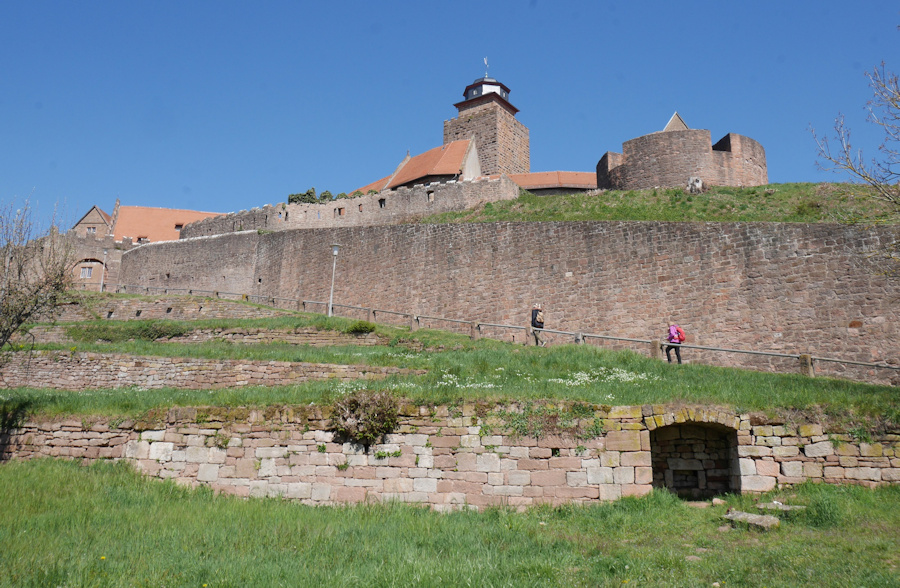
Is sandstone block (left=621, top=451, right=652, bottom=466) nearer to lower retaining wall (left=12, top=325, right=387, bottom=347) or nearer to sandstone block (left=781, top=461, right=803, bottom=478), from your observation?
sandstone block (left=781, top=461, right=803, bottom=478)

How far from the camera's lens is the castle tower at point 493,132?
4331 centimetres

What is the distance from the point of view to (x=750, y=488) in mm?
10312

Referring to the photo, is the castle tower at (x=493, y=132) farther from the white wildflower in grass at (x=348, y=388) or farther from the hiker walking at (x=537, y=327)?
the white wildflower in grass at (x=348, y=388)

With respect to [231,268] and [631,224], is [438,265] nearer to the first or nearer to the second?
[631,224]

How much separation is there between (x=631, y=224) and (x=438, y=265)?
8.53m

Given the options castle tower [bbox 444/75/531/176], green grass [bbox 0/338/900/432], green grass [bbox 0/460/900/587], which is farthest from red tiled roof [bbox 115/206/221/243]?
green grass [bbox 0/460/900/587]

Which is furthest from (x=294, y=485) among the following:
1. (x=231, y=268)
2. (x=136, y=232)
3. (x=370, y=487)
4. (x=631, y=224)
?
(x=136, y=232)

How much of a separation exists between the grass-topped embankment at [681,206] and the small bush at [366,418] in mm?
17798

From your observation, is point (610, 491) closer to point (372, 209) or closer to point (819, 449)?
point (819, 449)

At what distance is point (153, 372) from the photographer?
18.7 meters

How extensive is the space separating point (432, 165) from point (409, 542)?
33925 millimetres

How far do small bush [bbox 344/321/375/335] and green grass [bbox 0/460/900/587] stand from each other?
1251 centimetres

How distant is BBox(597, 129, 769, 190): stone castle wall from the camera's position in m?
32.5

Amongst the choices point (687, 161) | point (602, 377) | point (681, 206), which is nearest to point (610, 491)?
point (602, 377)
